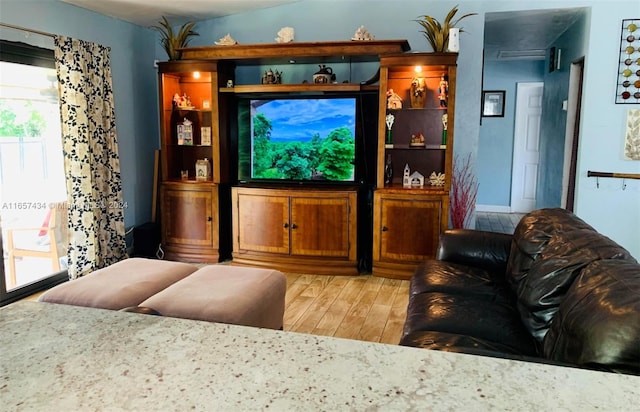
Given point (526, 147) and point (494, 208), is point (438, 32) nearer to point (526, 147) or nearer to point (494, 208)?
point (526, 147)

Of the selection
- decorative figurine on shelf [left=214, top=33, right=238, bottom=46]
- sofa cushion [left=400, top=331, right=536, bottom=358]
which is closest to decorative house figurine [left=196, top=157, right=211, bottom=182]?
decorative figurine on shelf [left=214, top=33, right=238, bottom=46]

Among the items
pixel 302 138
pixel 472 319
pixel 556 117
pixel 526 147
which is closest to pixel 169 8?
pixel 302 138

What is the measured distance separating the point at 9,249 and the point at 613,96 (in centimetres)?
533

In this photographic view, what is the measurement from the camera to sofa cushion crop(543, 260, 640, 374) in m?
1.31

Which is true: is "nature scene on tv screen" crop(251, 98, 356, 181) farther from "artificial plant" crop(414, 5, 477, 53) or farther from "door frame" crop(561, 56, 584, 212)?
"door frame" crop(561, 56, 584, 212)

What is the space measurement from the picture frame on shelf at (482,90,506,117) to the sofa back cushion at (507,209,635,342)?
5.73 metres

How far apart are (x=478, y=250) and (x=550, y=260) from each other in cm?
99

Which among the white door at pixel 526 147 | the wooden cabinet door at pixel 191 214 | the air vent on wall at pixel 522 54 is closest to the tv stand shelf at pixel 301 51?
the wooden cabinet door at pixel 191 214

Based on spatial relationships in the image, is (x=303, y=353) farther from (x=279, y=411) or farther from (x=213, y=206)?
(x=213, y=206)

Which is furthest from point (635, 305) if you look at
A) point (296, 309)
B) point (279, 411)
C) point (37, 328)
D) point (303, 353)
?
point (296, 309)

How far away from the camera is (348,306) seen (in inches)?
148

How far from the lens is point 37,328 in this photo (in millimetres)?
1078

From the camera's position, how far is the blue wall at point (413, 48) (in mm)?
4414

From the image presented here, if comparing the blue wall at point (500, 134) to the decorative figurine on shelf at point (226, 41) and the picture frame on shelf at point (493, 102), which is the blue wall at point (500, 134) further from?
the decorative figurine on shelf at point (226, 41)
